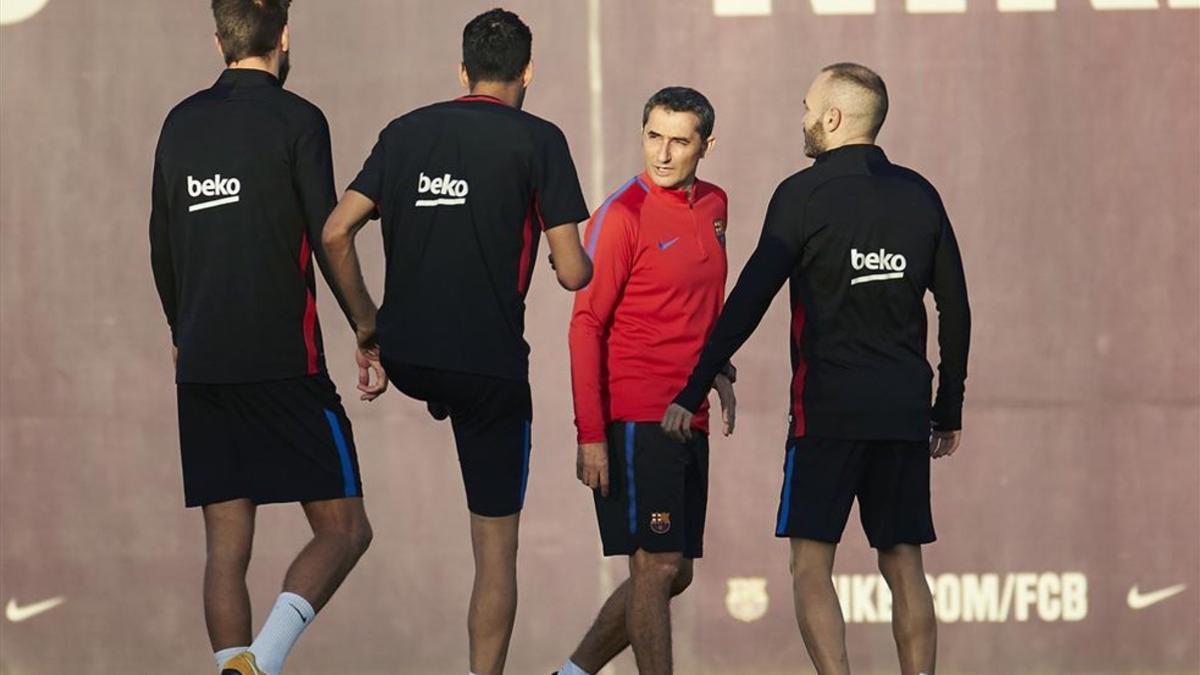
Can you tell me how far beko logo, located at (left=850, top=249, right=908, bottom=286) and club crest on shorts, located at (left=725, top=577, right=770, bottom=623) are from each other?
7.65 ft

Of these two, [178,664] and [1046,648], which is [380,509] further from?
[1046,648]

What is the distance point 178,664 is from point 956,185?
351 centimetres

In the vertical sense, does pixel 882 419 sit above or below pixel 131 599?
above

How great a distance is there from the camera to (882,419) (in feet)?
19.0

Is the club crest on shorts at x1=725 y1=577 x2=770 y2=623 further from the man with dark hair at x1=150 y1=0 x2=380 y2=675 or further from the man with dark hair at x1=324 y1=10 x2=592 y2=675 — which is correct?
the man with dark hair at x1=150 y1=0 x2=380 y2=675

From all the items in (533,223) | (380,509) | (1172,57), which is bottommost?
(380,509)

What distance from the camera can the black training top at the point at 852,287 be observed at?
576 cm

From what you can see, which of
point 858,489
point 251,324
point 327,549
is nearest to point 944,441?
point 858,489

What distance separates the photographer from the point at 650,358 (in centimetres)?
616

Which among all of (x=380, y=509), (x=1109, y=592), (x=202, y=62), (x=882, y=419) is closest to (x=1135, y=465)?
(x=1109, y=592)

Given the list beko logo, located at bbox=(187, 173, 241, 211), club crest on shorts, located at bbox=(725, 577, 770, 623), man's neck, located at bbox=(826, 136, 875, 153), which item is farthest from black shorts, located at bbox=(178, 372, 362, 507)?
club crest on shorts, located at bbox=(725, 577, 770, 623)

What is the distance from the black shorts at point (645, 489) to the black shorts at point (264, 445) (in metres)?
0.89

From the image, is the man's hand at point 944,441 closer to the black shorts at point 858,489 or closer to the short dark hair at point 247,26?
the black shorts at point 858,489

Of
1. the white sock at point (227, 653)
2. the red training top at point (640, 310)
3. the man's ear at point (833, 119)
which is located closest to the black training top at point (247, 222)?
the white sock at point (227, 653)
